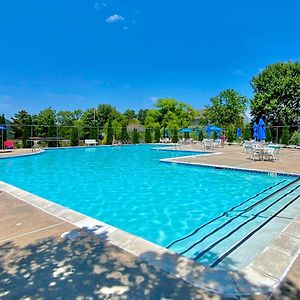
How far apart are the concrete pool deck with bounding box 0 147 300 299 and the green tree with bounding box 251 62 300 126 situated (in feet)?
87.6

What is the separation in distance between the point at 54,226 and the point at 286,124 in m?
27.9

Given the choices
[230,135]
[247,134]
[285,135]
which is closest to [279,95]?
[285,135]

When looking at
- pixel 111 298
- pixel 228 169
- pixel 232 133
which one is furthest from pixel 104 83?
pixel 111 298

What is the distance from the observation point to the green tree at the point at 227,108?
37.8 m

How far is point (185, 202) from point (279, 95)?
79.2ft

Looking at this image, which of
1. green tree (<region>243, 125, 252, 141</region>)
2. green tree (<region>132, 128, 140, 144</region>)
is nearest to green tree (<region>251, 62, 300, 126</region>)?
green tree (<region>243, 125, 252, 141</region>)

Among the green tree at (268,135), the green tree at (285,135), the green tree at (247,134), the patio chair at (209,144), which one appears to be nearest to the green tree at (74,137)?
the patio chair at (209,144)

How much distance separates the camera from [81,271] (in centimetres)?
249

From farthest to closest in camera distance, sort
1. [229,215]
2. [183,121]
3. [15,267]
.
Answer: [183,121] < [229,215] < [15,267]

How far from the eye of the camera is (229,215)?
5.32m

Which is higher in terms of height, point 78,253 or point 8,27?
point 8,27

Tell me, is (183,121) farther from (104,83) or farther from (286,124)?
(286,124)

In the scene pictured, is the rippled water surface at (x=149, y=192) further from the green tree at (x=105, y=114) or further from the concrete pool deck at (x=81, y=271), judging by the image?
the green tree at (x=105, y=114)

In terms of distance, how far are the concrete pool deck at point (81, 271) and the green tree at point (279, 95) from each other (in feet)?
87.6
